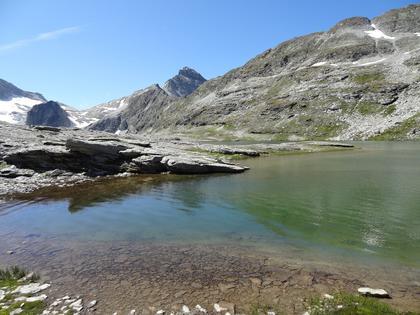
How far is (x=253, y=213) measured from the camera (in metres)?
29.8

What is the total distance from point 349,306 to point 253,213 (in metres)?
16.1

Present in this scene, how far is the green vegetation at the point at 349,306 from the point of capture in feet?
43.7

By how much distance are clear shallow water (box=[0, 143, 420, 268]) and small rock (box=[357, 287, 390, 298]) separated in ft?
14.6

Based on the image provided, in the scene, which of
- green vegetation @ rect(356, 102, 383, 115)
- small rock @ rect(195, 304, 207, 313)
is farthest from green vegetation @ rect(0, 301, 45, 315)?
green vegetation @ rect(356, 102, 383, 115)

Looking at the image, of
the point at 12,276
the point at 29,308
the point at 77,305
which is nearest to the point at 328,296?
the point at 77,305

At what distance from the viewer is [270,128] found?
19200 centimetres

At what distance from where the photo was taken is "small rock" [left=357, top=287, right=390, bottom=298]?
1462 centimetres

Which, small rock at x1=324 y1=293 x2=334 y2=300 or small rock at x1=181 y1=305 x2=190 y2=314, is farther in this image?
small rock at x1=324 y1=293 x2=334 y2=300

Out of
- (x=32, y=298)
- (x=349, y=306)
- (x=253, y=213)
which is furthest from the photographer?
(x=253, y=213)

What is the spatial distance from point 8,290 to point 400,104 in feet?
586

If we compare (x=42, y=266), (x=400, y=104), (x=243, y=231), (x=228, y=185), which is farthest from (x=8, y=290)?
(x=400, y=104)

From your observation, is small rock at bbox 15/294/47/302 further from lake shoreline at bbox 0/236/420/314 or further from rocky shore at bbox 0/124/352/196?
rocky shore at bbox 0/124/352/196

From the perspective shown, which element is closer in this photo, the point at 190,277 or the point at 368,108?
the point at 190,277

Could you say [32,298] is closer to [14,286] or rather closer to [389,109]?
[14,286]
